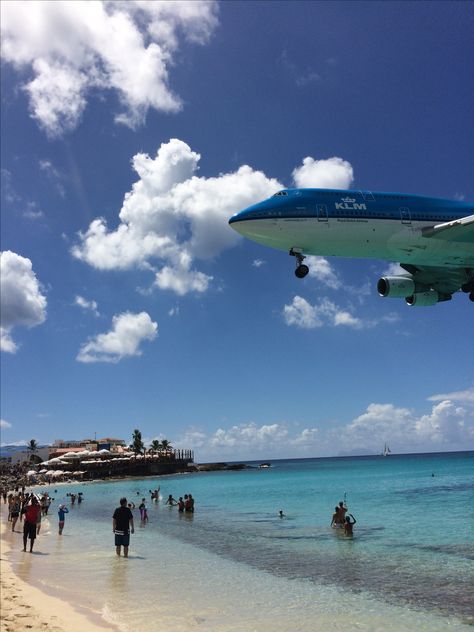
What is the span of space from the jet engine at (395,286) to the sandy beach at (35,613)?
21800mm

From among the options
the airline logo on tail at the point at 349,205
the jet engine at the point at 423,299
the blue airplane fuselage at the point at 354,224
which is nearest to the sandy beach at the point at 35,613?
the blue airplane fuselage at the point at 354,224

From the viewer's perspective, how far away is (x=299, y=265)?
23562 millimetres

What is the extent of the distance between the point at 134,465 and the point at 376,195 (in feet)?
309

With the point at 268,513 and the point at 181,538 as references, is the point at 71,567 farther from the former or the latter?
the point at 268,513

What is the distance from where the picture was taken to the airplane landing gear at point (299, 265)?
23.5 m

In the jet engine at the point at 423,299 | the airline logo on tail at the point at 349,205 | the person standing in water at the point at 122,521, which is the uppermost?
the airline logo on tail at the point at 349,205

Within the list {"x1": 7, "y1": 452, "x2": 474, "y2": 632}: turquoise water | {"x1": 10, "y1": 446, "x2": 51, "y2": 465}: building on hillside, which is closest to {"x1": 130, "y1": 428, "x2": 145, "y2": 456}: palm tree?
{"x1": 10, "y1": 446, "x2": 51, "y2": 465}: building on hillside

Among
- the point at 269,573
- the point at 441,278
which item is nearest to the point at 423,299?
the point at 441,278

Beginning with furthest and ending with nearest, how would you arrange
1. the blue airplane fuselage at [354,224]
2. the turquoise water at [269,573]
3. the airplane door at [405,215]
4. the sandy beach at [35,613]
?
the airplane door at [405,215] < the blue airplane fuselage at [354,224] < the turquoise water at [269,573] < the sandy beach at [35,613]

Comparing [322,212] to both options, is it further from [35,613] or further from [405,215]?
[35,613]

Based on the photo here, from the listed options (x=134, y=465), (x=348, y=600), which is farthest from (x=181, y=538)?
(x=134, y=465)

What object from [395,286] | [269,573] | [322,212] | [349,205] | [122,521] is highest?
[349,205]

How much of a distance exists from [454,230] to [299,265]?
770 cm

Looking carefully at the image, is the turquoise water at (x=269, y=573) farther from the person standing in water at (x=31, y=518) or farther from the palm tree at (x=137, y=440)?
the palm tree at (x=137, y=440)
